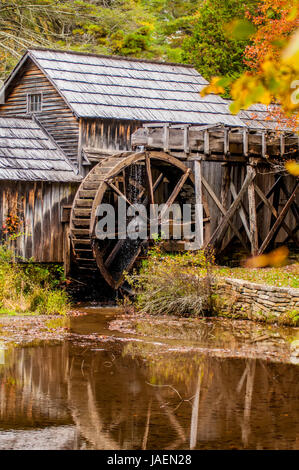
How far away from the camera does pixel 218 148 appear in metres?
17.5

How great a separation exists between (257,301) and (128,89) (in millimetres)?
8763

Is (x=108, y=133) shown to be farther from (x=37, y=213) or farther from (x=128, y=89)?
(x=37, y=213)

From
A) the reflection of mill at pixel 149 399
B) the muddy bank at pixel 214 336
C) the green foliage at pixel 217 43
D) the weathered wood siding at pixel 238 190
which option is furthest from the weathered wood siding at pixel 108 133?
the reflection of mill at pixel 149 399

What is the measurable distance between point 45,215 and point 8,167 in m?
1.48

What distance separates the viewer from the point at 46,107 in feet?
62.4

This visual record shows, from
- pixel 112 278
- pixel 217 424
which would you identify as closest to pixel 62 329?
pixel 112 278

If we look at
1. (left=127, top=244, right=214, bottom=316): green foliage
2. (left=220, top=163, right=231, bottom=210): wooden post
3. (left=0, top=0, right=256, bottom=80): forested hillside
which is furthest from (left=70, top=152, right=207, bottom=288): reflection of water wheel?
(left=0, top=0, right=256, bottom=80): forested hillside

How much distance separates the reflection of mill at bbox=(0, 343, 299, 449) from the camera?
621 cm

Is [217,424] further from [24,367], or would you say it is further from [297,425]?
[24,367]

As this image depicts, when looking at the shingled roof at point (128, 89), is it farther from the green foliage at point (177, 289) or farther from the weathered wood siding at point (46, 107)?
the green foliage at point (177, 289)

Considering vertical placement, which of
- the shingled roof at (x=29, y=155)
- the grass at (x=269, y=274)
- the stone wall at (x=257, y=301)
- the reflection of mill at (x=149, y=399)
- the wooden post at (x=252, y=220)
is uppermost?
the shingled roof at (x=29, y=155)

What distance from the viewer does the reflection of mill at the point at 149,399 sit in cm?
621

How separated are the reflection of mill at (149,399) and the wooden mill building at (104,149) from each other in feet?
22.4

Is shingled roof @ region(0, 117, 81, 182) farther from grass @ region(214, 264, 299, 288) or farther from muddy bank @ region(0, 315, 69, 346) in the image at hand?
grass @ region(214, 264, 299, 288)
